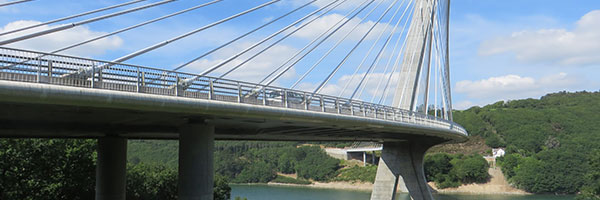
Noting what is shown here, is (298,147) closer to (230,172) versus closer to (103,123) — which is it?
(230,172)

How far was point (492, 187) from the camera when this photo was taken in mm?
83875

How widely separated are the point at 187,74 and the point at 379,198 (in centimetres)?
2587

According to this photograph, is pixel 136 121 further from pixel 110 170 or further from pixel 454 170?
pixel 454 170

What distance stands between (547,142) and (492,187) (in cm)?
1850

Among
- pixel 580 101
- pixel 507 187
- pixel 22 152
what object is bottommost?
pixel 507 187

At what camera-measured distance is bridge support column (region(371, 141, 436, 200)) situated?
133ft

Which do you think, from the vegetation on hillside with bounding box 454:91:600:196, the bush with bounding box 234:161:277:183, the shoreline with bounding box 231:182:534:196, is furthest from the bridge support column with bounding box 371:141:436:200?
the bush with bounding box 234:161:277:183

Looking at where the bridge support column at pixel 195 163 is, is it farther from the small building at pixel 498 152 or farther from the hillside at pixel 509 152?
the small building at pixel 498 152

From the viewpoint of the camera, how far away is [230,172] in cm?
11050

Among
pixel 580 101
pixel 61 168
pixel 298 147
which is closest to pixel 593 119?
pixel 580 101

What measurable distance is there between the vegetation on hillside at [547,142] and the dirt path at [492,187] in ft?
3.81

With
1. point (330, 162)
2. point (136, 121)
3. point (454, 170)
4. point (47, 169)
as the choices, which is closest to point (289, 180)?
point (330, 162)

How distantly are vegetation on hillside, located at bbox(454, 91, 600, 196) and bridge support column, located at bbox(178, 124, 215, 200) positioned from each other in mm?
55078

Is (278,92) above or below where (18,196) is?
above
